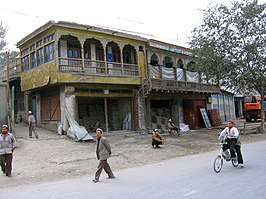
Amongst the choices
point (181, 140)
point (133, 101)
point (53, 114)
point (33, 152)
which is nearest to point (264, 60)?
point (181, 140)

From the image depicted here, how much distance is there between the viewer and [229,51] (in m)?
23.6

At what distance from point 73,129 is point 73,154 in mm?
4172

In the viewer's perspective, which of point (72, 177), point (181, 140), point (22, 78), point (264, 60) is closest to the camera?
point (72, 177)

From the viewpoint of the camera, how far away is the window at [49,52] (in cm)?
2034

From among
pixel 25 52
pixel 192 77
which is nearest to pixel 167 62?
pixel 192 77

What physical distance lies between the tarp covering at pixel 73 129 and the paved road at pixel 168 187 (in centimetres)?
884

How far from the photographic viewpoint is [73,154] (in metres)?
15.4

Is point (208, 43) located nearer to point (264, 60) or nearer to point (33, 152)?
point (264, 60)

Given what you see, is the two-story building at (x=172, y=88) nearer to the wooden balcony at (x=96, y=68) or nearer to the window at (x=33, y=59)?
the wooden balcony at (x=96, y=68)

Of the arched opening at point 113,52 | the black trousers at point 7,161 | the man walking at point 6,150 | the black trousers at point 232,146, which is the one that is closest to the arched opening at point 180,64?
the arched opening at point 113,52

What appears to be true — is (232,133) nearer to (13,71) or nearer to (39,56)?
(39,56)

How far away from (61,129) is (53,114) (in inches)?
86.4

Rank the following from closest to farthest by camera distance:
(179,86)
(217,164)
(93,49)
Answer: (217,164) < (93,49) < (179,86)

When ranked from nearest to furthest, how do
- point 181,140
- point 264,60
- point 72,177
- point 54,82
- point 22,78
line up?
point 72,177, point 54,82, point 181,140, point 264,60, point 22,78
